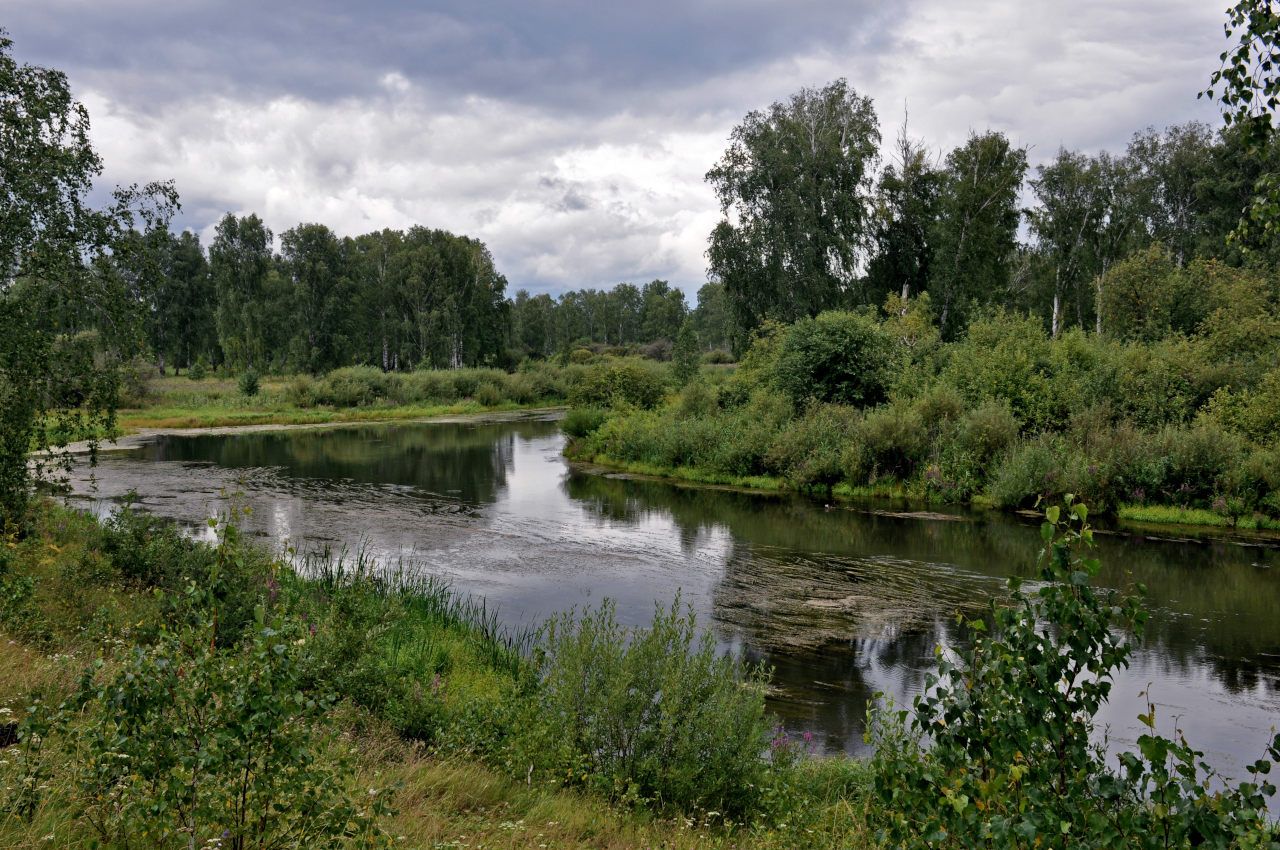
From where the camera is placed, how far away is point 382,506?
68.2 ft

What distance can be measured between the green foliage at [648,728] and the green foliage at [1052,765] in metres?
2.87

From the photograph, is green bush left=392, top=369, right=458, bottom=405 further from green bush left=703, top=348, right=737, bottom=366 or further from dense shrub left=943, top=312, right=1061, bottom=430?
dense shrub left=943, top=312, right=1061, bottom=430

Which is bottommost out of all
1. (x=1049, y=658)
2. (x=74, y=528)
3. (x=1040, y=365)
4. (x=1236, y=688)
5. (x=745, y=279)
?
(x=1236, y=688)

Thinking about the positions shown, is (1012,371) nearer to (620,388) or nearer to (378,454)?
(620,388)

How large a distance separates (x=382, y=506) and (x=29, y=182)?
1221 cm

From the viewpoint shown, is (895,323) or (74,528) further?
(895,323)

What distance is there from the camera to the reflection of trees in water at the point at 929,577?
11.0 metres

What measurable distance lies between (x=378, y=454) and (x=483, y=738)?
28.3 metres

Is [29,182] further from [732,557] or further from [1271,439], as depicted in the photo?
[1271,439]

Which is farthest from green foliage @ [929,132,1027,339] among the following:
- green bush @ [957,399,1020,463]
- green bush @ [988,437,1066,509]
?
green bush @ [988,437,1066,509]

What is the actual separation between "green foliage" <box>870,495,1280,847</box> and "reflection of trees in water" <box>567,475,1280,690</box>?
7816mm

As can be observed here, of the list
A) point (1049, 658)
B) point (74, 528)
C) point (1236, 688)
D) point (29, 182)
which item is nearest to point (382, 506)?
point (74, 528)

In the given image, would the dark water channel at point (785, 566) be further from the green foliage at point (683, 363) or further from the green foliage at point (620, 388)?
the green foliage at point (683, 363)

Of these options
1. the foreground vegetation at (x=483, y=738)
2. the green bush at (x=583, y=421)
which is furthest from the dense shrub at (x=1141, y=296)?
the foreground vegetation at (x=483, y=738)
